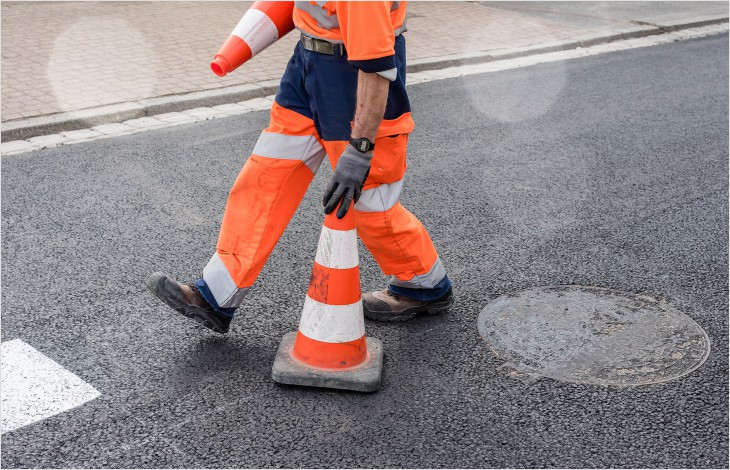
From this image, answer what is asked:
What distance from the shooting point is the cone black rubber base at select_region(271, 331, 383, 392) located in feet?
10.6

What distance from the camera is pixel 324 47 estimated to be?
10.5 feet

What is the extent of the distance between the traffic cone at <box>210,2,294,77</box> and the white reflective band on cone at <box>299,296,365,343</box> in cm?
99

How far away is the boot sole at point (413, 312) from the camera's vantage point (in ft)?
12.6

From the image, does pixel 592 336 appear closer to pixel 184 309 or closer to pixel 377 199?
pixel 377 199

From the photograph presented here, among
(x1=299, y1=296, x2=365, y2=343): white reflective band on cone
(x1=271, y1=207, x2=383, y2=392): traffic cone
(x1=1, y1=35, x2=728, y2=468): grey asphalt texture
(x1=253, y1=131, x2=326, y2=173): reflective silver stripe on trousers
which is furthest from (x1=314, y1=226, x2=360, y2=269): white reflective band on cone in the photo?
(x1=1, y1=35, x2=728, y2=468): grey asphalt texture

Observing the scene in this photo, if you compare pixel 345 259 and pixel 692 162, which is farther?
pixel 692 162

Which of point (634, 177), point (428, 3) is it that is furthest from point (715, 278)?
point (428, 3)

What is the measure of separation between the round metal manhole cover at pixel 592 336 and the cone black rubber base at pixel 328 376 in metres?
0.54

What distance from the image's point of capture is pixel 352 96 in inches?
128

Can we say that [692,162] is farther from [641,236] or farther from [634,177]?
[641,236]

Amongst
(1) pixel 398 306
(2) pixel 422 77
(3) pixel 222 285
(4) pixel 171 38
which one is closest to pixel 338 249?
(3) pixel 222 285

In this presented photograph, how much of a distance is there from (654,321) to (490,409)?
3.49ft

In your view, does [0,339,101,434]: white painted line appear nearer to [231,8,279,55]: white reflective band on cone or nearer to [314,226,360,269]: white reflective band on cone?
[314,226,360,269]: white reflective band on cone

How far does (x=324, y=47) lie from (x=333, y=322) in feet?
3.32
